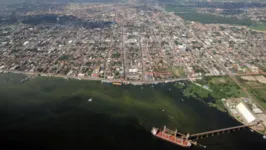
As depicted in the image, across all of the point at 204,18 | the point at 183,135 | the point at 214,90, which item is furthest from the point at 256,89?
the point at 204,18

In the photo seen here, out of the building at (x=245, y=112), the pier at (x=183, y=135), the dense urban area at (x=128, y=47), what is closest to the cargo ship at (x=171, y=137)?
the pier at (x=183, y=135)

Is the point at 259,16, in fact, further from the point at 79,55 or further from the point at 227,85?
the point at 79,55

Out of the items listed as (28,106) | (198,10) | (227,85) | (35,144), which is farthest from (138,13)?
(35,144)

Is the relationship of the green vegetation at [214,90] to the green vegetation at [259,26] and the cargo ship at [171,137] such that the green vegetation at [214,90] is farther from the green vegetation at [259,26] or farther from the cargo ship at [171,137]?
the green vegetation at [259,26]

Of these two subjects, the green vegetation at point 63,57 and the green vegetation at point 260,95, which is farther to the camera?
the green vegetation at point 63,57

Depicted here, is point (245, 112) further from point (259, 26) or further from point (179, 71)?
point (259, 26)

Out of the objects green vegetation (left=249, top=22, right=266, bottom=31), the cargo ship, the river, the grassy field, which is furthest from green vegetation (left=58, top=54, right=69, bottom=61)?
green vegetation (left=249, top=22, right=266, bottom=31)

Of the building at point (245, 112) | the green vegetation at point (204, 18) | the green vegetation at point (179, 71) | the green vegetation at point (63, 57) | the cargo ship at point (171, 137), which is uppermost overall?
the green vegetation at point (204, 18)

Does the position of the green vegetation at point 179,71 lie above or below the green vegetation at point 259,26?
below

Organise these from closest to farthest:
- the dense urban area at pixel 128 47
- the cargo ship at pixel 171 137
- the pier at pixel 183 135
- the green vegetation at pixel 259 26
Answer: the cargo ship at pixel 171 137
the pier at pixel 183 135
the dense urban area at pixel 128 47
the green vegetation at pixel 259 26
